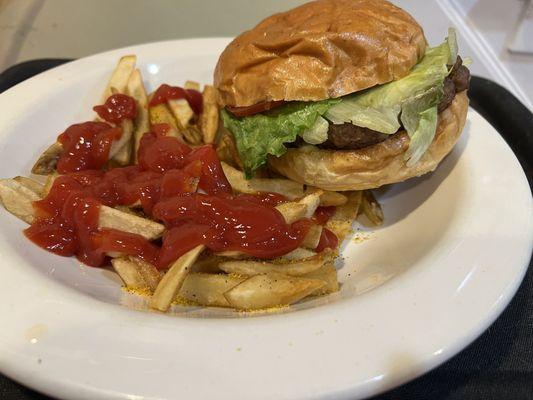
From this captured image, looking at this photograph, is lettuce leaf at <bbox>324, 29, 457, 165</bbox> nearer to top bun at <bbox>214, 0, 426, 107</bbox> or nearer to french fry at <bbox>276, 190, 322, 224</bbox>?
top bun at <bbox>214, 0, 426, 107</bbox>

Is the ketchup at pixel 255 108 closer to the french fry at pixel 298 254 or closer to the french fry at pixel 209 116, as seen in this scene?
the french fry at pixel 209 116

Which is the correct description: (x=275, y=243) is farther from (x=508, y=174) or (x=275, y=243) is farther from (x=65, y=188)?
(x=508, y=174)

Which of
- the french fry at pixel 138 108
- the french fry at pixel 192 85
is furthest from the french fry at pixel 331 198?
the french fry at pixel 192 85

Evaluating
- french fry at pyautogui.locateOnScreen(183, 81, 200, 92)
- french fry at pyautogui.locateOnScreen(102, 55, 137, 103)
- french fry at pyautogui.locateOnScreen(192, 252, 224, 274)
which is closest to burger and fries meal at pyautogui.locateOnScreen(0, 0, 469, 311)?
french fry at pyautogui.locateOnScreen(192, 252, 224, 274)

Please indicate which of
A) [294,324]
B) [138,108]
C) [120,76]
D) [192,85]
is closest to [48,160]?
[138,108]

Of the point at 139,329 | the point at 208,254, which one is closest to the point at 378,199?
the point at 208,254

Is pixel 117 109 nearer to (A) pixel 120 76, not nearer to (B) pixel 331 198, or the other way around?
(A) pixel 120 76
